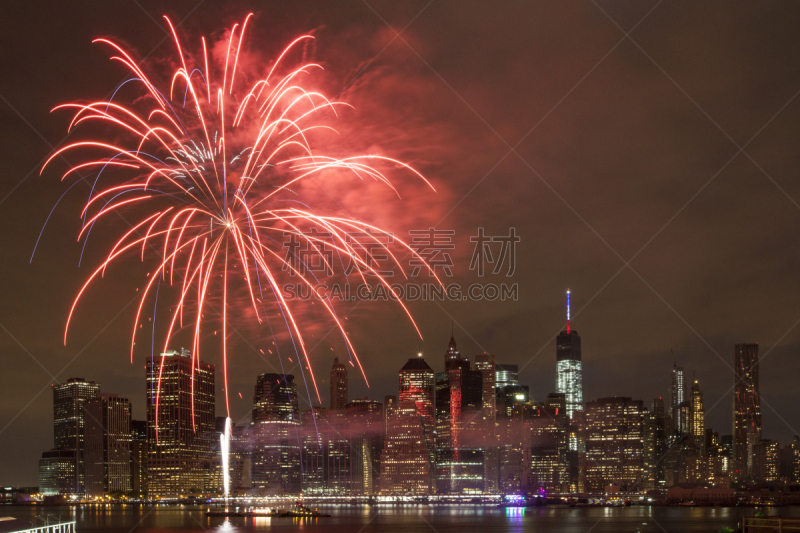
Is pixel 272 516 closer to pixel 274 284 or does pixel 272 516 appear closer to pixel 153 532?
pixel 153 532

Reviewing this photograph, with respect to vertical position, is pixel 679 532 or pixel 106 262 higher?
pixel 106 262

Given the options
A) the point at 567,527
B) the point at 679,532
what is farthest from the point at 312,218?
the point at 567,527

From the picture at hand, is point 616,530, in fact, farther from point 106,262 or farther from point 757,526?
point 106,262

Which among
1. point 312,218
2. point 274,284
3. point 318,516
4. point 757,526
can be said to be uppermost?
point 312,218

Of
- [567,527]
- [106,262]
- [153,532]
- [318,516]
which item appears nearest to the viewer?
[106,262]

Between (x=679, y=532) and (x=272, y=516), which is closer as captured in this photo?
(x=679, y=532)

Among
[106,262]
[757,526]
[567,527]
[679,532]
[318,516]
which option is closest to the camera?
[757,526]

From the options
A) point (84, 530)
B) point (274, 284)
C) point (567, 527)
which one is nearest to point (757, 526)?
point (274, 284)

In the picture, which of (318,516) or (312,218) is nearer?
(312,218)

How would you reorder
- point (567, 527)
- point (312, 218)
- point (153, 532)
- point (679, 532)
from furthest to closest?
point (567, 527), point (679, 532), point (153, 532), point (312, 218)
